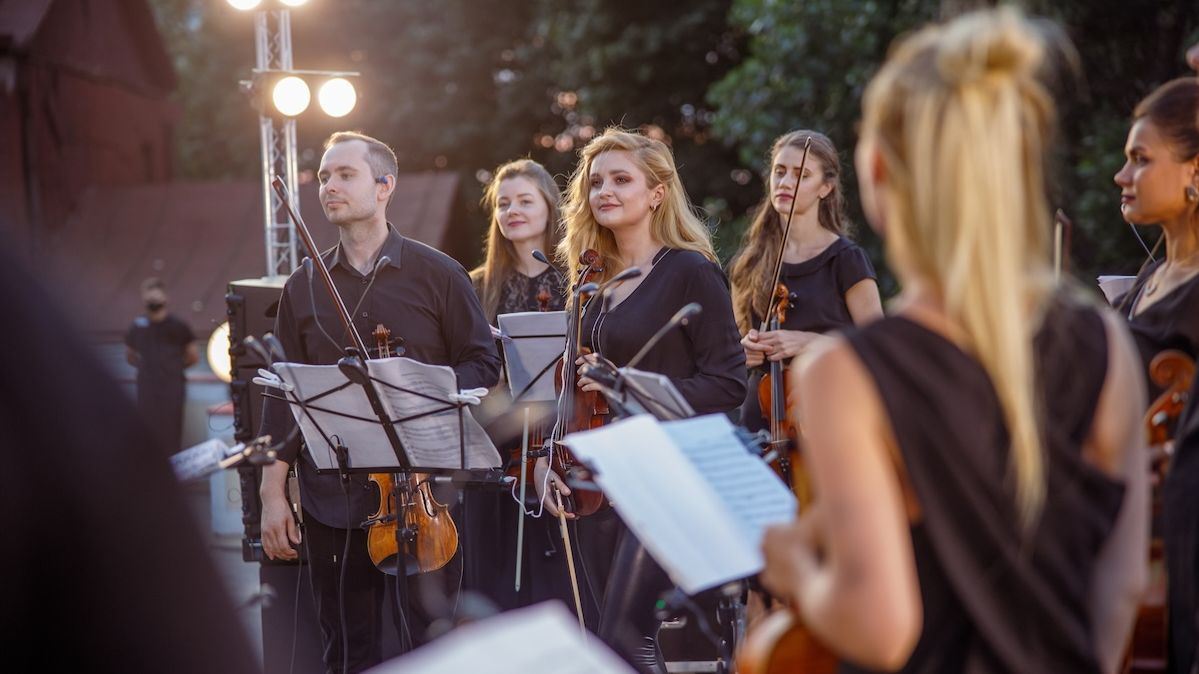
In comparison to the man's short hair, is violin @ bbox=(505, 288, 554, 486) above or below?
below

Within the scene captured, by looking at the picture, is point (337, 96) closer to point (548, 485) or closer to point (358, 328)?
point (358, 328)

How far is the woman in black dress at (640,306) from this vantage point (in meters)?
3.86

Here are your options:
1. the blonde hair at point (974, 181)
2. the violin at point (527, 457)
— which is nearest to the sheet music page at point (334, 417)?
the violin at point (527, 457)

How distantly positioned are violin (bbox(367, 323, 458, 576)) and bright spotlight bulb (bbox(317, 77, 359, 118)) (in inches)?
152

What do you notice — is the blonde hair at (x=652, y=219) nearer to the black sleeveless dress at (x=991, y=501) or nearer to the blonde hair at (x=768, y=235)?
the blonde hair at (x=768, y=235)

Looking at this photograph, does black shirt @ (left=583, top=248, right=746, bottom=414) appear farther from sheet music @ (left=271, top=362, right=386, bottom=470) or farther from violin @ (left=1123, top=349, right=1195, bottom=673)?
violin @ (left=1123, top=349, right=1195, bottom=673)

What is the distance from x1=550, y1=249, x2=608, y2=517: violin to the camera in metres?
3.99

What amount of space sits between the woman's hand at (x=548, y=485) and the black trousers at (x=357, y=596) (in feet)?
1.36

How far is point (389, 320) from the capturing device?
4.33 metres

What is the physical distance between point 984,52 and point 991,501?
→ 59 cm

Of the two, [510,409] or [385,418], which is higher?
[385,418]

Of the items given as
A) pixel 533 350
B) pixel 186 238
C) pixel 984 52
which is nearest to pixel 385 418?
pixel 533 350

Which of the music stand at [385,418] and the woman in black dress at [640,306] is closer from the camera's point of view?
the music stand at [385,418]

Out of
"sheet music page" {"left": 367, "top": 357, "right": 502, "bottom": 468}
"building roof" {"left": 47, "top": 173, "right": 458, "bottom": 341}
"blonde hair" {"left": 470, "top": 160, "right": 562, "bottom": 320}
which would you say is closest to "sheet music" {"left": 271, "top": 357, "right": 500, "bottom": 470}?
"sheet music page" {"left": 367, "top": 357, "right": 502, "bottom": 468}
